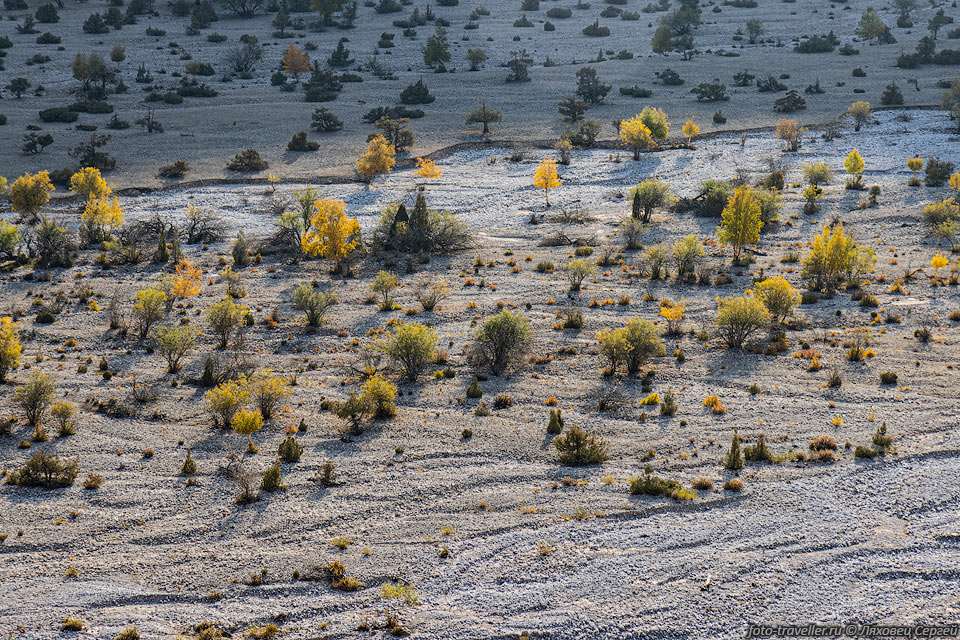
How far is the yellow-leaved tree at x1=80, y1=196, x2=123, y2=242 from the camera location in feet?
160

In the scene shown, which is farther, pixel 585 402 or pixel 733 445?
pixel 585 402

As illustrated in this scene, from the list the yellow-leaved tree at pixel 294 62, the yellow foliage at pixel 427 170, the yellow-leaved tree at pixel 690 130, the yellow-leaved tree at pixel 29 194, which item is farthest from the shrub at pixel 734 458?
the yellow-leaved tree at pixel 294 62

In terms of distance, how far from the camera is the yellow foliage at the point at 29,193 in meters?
50.1

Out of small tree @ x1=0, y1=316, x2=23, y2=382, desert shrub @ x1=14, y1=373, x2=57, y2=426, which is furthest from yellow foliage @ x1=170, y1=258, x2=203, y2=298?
desert shrub @ x1=14, y1=373, x2=57, y2=426

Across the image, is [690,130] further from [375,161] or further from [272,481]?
[272,481]

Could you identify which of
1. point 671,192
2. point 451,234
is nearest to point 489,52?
point 671,192

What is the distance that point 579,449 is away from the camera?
2491cm

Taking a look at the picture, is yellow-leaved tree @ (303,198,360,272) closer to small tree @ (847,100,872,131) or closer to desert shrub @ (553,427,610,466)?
desert shrub @ (553,427,610,466)

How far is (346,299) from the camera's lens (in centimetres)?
4119

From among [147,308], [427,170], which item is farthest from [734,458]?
[427,170]

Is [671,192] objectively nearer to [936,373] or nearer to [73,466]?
[936,373]

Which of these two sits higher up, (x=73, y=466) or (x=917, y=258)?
(x=917, y=258)

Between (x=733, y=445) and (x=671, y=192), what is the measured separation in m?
35.5

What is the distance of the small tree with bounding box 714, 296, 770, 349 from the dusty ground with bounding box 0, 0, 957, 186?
37540 mm
